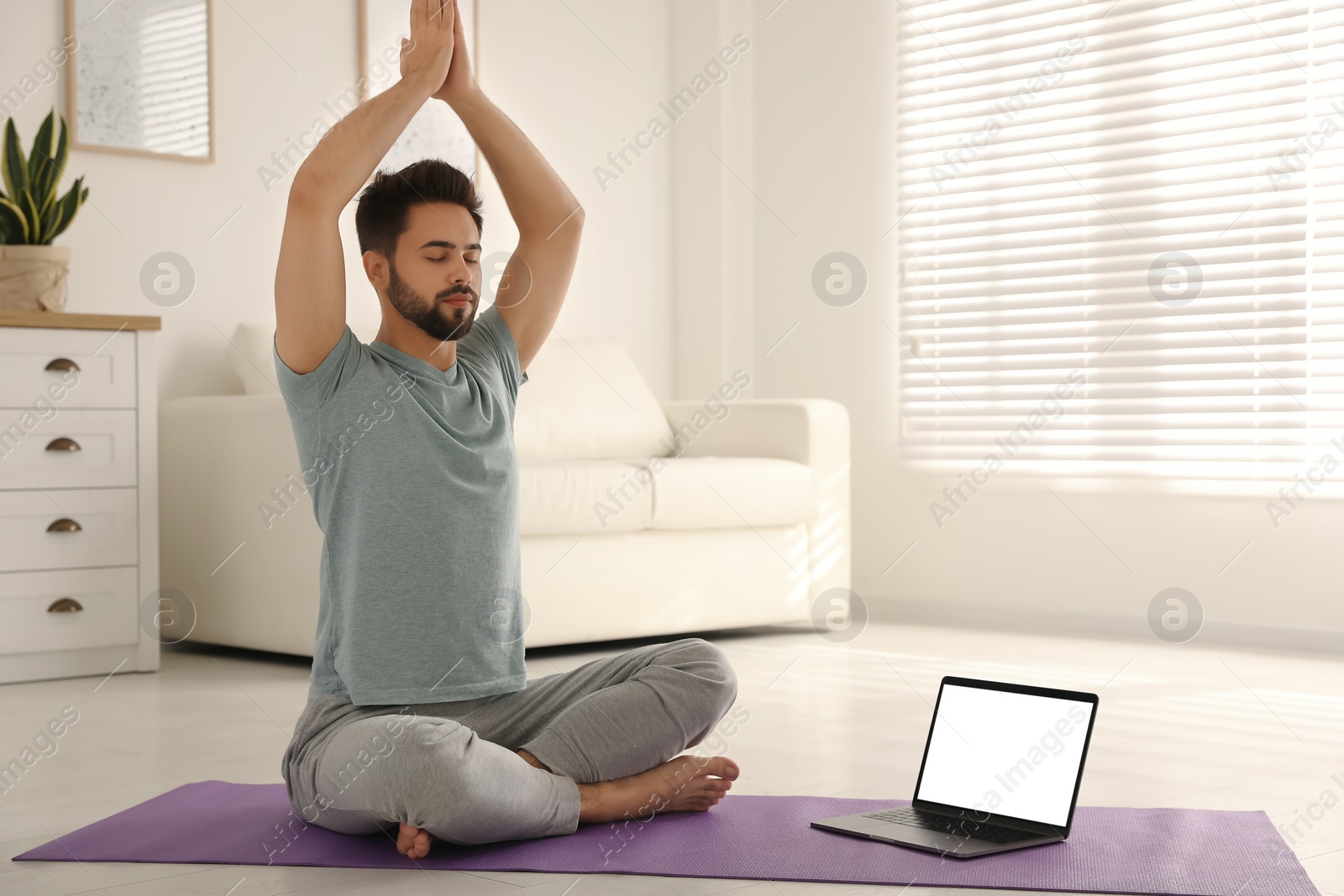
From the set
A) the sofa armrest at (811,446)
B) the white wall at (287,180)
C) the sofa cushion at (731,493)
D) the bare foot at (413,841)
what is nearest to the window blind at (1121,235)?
the sofa armrest at (811,446)

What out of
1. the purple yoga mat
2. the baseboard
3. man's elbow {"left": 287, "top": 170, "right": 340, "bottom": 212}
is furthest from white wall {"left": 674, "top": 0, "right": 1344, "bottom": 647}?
man's elbow {"left": 287, "top": 170, "right": 340, "bottom": 212}

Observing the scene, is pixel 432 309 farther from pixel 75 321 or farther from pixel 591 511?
pixel 75 321

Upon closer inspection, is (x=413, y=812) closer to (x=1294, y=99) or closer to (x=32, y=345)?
(x=32, y=345)

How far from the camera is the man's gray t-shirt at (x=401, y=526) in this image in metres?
1.62

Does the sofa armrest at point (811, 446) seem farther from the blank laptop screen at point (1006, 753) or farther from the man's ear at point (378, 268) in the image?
the man's ear at point (378, 268)

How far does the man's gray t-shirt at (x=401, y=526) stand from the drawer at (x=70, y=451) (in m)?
1.62

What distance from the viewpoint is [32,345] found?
301 cm

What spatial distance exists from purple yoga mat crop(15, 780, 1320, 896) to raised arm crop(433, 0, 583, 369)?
64 cm

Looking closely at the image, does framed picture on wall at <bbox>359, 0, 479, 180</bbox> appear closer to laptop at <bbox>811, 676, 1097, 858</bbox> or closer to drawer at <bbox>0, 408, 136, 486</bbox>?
drawer at <bbox>0, 408, 136, 486</bbox>

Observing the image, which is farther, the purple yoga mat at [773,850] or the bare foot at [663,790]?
the bare foot at [663,790]

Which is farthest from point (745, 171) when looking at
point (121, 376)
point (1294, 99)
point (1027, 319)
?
point (121, 376)

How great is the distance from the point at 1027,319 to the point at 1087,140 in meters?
0.53

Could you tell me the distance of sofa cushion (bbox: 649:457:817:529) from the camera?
337 centimetres

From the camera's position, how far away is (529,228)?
1.81 metres
